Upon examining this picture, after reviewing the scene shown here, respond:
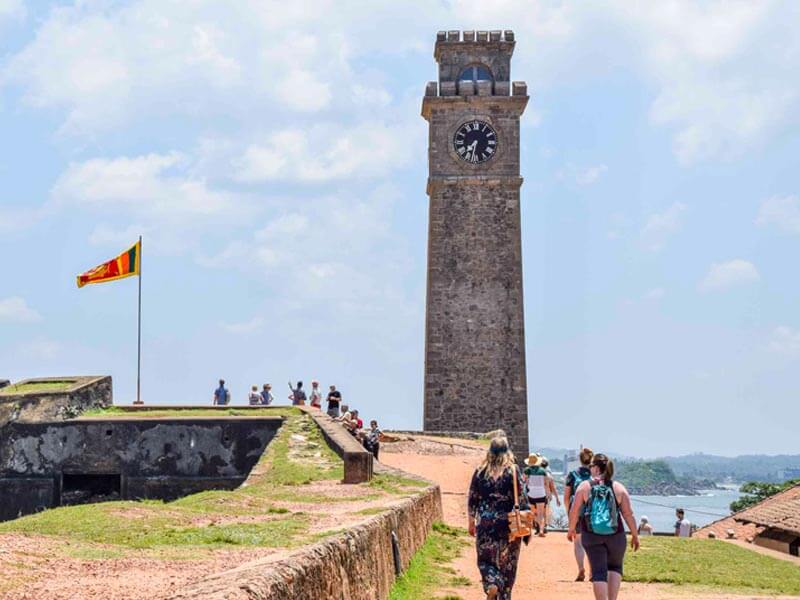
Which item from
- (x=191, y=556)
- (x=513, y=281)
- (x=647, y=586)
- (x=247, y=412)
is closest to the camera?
(x=191, y=556)

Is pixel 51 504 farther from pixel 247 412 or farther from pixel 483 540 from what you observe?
pixel 483 540

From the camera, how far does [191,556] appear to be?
28.0ft

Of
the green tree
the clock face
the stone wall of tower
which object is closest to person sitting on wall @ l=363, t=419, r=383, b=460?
the stone wall of tower

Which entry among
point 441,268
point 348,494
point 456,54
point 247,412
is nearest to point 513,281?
point 441,268

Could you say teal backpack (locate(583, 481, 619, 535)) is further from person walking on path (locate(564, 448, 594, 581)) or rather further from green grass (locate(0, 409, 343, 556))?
person walking on path (locate(564, 448, 594, 581))

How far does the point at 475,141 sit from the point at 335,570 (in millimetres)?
33633

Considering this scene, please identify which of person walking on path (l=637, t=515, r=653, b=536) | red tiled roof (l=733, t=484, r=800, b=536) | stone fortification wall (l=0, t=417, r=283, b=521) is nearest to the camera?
stone fortification wall (l=0, t=417, r=283, b=521)

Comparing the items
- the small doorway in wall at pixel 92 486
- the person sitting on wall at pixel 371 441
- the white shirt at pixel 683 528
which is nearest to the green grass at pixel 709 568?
the white shirt at pixel 683 528

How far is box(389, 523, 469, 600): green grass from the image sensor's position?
38.1 ft

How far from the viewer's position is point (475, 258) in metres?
40.2

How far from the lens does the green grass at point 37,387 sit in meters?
25.5

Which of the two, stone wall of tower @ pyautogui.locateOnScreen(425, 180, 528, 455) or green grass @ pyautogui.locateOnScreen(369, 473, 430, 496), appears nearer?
green grass @ pyautogui.locateOnScreen(369, 473, 430, 496)

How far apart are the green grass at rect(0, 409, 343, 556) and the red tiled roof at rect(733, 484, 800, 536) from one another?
1380 centimetres

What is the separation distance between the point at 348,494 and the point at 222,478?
892 centimetres
